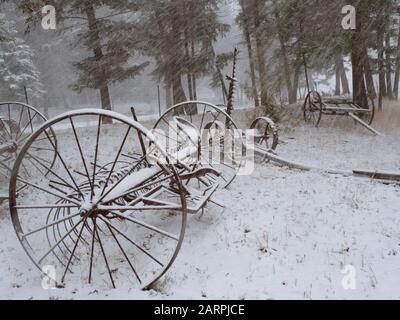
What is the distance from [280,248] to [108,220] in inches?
98.9

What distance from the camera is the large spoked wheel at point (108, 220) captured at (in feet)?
13.8

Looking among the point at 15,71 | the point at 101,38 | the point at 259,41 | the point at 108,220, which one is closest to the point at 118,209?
the point at 108,220

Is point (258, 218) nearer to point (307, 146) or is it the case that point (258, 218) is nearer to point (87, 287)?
point (87, 287)

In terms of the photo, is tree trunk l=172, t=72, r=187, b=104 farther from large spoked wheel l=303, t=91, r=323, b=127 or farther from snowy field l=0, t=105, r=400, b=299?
snowy field l=0, t=105, r=400, b=299

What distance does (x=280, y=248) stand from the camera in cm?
515

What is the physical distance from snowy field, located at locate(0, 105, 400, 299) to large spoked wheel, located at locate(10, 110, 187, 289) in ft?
1.04

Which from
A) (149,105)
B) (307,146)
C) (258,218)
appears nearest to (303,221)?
(258,218)

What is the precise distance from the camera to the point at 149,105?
5225cm

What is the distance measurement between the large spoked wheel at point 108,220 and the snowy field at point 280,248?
0.32 m

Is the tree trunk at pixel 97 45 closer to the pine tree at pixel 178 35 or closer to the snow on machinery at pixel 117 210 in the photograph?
the pine tree at pixel 178 35

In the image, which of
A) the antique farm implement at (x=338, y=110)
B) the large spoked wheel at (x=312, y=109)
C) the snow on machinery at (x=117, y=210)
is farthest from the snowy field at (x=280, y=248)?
the large spoked wheel at (x=312, y=109)

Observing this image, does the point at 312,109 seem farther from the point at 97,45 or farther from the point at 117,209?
the point at 117,209

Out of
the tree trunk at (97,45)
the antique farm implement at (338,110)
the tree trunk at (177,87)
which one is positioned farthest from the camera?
the tree trunk at (177,87)
